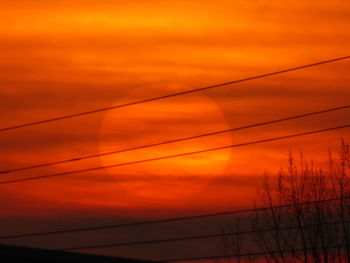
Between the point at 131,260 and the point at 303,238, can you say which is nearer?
the point at 131,260

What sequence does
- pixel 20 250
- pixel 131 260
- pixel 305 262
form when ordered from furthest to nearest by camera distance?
pixel 305 262, pixel 131 260, pixel 20 250

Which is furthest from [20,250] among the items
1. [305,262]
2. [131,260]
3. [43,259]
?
[305,262]

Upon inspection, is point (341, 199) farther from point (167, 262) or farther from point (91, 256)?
point (91, 256)

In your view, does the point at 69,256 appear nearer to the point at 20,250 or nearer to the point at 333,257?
the point at 20,250

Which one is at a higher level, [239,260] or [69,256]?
[239,260]

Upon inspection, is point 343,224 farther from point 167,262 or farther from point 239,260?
point 167,262

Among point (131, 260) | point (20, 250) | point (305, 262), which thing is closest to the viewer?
point (20, 250)

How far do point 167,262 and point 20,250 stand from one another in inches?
191

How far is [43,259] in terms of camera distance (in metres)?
25.4

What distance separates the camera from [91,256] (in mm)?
26594

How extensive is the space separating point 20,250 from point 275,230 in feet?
58.4

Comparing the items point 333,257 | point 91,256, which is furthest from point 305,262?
point 91,256

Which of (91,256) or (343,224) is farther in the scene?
(343,224)

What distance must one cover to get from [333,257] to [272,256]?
2303mm
